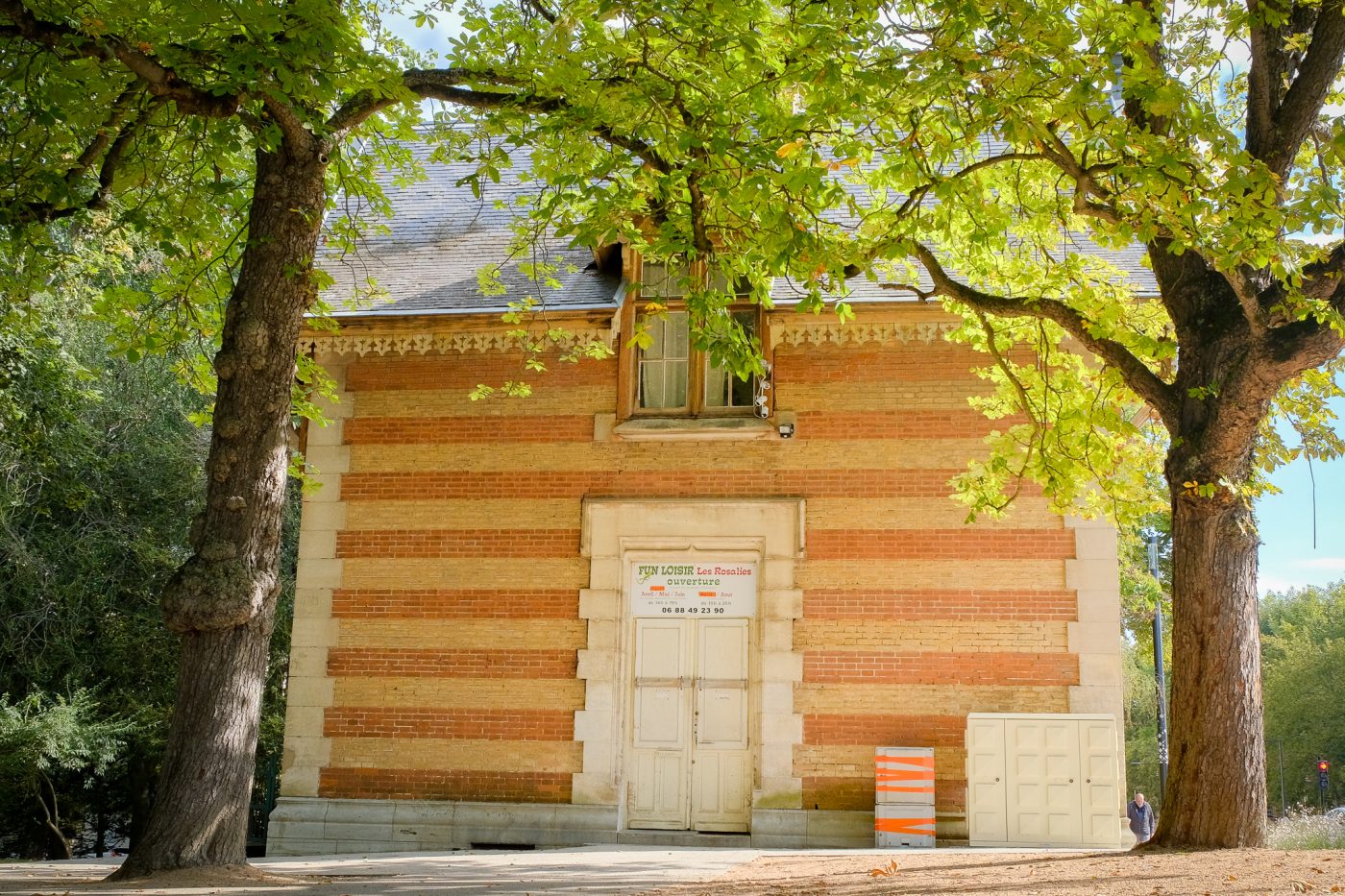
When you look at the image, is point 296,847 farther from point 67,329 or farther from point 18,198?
point 67,329

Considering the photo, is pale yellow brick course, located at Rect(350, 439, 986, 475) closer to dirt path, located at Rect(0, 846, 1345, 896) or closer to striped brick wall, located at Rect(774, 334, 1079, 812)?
striped brick wall, located at Rect(774, 334, 1079, 812)

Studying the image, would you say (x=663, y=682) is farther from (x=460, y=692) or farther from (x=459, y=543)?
(x=459, y=543)

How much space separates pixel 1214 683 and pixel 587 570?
6.17 metres

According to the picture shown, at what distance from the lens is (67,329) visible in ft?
51.8

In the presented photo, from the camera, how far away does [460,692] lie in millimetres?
11828

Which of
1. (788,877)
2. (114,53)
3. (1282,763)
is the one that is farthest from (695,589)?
(1282,763)

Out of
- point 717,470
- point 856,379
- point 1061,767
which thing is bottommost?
point 1061,767

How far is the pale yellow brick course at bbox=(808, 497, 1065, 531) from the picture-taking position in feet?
38.1

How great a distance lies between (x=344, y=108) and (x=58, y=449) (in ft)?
24.4

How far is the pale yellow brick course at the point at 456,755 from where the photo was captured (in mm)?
11617

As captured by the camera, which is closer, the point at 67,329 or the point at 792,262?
the point at 792,262

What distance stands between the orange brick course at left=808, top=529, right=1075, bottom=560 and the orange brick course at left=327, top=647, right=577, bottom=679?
2.79 meters

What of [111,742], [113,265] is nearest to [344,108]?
[113,265]

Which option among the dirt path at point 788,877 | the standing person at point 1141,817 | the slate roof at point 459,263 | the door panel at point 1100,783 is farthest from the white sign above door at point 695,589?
the standing person at point 1141,817
